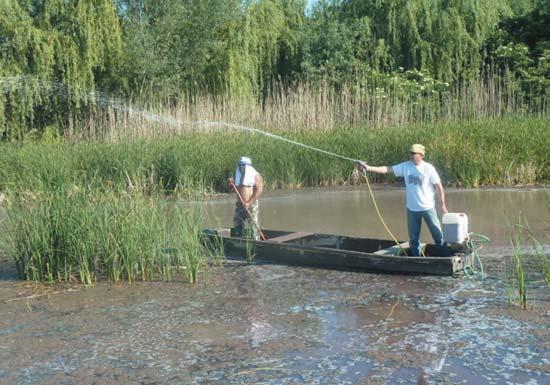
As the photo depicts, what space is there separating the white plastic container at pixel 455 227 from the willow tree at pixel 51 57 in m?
16.2

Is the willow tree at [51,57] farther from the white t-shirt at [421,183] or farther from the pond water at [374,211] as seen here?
the white t-shirt at [421,183]

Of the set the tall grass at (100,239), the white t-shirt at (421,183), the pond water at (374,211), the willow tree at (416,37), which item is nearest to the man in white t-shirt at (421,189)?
the white t-shirt at (421,183)

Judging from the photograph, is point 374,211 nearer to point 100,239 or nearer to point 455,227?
point 455,227

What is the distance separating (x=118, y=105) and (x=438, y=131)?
1059 cm

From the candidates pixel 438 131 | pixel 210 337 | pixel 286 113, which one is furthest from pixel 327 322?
pixel 286 113

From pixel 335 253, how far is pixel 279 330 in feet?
8.97

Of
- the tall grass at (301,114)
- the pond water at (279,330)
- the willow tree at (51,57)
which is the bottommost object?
the pond water at (279,330)

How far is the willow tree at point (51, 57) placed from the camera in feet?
78.0

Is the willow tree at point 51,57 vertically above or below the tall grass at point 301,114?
above

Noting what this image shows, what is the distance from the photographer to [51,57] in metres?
24.1

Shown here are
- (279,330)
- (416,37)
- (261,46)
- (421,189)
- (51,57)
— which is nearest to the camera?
(279,330)

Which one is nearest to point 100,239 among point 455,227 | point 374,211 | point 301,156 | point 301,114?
point 455,227

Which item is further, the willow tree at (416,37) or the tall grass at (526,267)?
the willow tree at (416,37)

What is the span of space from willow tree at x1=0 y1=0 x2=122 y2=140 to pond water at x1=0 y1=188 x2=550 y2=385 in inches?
519
